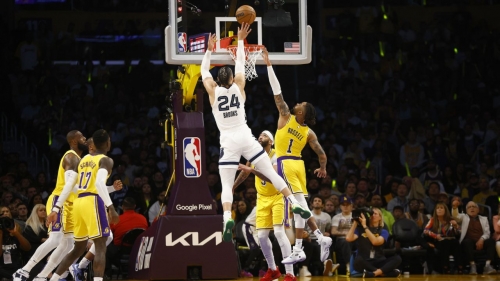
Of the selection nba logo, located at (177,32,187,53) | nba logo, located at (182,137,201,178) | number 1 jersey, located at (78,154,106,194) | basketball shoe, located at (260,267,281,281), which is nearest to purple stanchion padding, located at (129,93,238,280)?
nba logo, located at (182,137,201,178)

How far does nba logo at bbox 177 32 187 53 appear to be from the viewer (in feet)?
44.7

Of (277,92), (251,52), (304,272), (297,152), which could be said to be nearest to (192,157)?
(297,152)

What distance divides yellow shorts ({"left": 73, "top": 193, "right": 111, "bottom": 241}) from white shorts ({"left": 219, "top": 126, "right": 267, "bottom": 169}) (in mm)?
1708

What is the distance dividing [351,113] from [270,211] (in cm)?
926

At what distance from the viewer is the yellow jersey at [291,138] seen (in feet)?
45.2

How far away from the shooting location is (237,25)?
45.7ft

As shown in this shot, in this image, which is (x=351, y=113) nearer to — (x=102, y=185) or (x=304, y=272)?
(x=304, y=272)

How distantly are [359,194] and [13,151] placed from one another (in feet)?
27.7

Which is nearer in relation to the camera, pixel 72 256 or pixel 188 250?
pixel 72 256

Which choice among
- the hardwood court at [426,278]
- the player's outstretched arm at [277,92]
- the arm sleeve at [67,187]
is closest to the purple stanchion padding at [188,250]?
the hardwood court at [426,278]

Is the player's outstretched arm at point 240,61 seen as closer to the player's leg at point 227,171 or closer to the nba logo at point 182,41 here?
the player's leg at point 227,171

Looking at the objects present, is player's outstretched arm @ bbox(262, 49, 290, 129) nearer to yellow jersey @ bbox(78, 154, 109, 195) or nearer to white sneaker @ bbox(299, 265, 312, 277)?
→ yellow jersey @ bbox(78, 154, 109, 195)

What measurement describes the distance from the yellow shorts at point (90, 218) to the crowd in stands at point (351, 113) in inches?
225

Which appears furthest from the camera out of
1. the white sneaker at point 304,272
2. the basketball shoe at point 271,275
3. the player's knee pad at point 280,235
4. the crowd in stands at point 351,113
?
the crowd in stands at point 351,113
